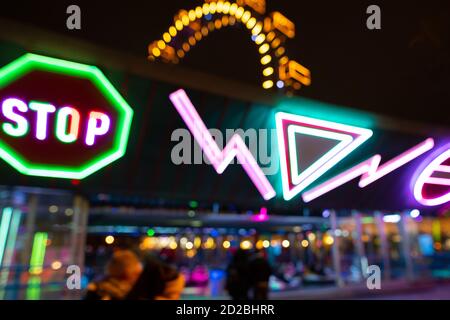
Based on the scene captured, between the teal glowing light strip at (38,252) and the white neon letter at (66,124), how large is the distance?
2076mm

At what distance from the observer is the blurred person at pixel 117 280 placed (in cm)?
409

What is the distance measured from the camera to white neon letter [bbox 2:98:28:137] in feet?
20.9

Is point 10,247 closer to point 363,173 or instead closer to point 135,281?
point 135,281

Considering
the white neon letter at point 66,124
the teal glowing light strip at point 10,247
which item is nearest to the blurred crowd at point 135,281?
the white neon letter at point 66,124

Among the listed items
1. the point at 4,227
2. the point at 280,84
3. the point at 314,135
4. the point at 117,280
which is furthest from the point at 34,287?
the point at 280,84

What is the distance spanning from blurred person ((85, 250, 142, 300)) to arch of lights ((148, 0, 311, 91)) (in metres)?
8.58

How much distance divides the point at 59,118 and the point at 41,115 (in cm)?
30

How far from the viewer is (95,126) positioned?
23.4 ft

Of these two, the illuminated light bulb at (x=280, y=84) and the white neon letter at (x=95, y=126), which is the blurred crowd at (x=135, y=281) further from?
the illuminated light bulb at (x=280, y=84)

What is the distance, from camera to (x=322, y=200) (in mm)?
10875

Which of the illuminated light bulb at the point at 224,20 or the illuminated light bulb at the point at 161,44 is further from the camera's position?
the illuminated light bulb at the point at 224,20

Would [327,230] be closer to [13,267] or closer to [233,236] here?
[233,236]
